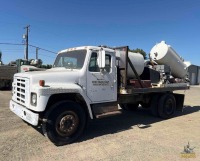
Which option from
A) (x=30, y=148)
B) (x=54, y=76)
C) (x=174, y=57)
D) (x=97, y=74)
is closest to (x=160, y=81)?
(x=174, y=57)

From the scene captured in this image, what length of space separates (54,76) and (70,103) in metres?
0.84

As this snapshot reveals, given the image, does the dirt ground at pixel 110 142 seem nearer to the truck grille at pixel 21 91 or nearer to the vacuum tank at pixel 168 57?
the truck grille at pixel 21 91

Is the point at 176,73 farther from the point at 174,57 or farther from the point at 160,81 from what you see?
the point at 160,81

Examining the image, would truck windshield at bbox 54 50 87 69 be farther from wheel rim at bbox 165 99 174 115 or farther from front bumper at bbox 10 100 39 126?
wheel rim at bbox 165 99 174 115

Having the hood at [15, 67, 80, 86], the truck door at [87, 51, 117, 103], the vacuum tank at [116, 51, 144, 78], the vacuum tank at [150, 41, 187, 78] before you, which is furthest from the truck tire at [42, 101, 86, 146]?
the vacuum tank at [150, 41, 187, 78]

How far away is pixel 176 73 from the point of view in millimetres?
11234

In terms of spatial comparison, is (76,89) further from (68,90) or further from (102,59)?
(102,59)

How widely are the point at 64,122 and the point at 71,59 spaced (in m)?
2.10

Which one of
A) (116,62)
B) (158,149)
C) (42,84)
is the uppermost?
(116,62)

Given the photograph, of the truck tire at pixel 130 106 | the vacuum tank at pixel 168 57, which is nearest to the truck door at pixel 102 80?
the vacuum tank at pixel 168 57

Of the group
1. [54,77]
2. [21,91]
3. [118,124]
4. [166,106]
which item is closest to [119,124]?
[118,124]

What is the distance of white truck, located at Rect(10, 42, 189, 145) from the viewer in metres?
6.02

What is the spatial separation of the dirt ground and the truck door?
1.13m

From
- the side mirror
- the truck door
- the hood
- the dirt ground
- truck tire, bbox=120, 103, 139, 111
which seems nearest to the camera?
the dirt ground
